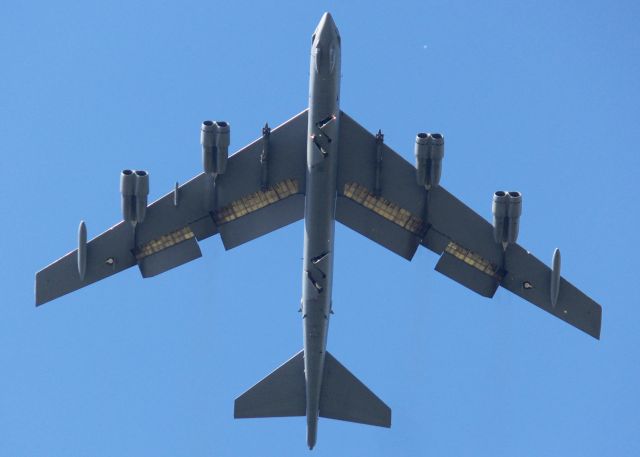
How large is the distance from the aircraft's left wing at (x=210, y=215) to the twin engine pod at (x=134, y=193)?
1188 mm

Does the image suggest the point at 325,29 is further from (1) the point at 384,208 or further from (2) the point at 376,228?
(2) the point at 376,228

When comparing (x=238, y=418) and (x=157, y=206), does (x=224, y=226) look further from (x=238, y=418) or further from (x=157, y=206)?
(x=238, y=418)

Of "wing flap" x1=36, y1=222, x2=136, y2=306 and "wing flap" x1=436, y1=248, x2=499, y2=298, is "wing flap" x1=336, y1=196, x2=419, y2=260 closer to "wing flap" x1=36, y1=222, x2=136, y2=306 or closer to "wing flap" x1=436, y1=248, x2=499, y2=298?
"wing flap" x1=436, y1=248, x2=499, y2=298

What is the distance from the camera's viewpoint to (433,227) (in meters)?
45.8

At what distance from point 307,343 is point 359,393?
271cm

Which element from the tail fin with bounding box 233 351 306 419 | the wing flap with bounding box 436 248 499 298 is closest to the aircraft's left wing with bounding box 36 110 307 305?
the tail fin with bounding box 233 351 306 419

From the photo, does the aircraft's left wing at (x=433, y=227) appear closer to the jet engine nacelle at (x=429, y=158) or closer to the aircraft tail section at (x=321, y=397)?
the jet engine nacelle at (x=429, y=158)

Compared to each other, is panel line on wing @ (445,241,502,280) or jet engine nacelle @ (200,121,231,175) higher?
jet engine nacelle @ (200,121,231,175)

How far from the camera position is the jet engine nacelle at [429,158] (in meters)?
43.2

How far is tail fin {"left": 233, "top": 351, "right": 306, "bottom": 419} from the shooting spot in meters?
45.2

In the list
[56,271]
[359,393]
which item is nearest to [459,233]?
[359,393]

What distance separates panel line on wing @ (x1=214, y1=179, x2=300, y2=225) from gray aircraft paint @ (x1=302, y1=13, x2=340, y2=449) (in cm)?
183

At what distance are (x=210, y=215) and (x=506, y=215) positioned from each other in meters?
9.65

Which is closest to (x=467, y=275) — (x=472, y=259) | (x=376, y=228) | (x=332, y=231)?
(x=472, y=259)
